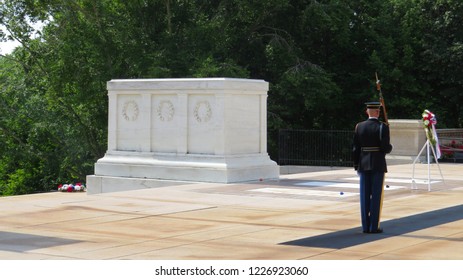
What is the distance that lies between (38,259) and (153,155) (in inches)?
438

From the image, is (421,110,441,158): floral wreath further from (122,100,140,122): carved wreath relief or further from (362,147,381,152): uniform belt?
→ (122,100,140,122): carved wreath relief

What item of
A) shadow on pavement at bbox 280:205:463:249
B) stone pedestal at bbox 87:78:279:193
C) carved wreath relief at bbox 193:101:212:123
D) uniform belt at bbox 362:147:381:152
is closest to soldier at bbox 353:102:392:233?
uniform belt at bbox 362:147:381:152

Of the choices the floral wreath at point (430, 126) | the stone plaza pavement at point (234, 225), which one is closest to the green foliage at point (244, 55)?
the floral wreath at point (430, 126)

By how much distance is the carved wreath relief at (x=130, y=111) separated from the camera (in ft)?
68.3

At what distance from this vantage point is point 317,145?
3347 centimetres

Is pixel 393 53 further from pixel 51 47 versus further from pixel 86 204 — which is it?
pixel 86 204

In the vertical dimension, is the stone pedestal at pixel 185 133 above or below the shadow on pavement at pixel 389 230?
A: above

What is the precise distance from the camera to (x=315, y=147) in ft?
109

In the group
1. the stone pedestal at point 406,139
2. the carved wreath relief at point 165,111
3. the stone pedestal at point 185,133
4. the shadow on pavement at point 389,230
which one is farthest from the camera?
the stone pedestal at point 406,139

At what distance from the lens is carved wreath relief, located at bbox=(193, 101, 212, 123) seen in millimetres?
19531

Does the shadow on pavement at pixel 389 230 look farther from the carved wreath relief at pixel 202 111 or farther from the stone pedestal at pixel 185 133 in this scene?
the carved wreath relief at pixel 202 111

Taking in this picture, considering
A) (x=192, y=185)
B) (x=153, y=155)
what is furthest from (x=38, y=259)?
(x=153, y=155)

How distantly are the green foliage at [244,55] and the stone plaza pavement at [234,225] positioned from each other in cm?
1837

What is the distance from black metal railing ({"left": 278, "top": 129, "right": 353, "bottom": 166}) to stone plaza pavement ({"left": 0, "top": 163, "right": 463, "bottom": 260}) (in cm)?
1329
